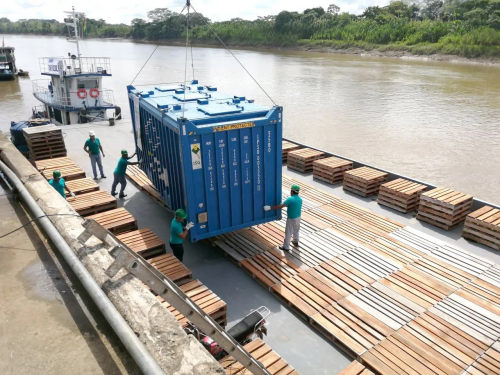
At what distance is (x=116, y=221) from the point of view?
8242 mm

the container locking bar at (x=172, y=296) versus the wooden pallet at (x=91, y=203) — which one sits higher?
the container locking bar at (x=172, y=296)

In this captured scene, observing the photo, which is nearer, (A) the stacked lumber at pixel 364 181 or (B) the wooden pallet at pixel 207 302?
(B) the wooden pallet at pixel 207 302

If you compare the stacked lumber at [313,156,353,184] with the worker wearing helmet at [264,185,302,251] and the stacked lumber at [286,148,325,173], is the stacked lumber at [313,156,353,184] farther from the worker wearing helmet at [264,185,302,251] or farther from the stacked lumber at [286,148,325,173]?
the worker wearing helmet at [264,185,302,251]

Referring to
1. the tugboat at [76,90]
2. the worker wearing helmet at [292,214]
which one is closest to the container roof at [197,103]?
the worker wearing helmet at [292,214]

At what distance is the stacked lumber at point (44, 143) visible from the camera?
12.2 metres

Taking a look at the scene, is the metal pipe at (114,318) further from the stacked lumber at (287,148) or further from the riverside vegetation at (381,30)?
the riverside vegetation at (381,30)

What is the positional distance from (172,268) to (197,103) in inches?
138

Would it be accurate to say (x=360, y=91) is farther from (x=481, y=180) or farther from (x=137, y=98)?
(x=137, y=98)

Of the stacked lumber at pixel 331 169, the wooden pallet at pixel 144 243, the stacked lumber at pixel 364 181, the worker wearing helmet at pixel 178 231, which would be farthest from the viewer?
the stacked lumber at pixel 331 169

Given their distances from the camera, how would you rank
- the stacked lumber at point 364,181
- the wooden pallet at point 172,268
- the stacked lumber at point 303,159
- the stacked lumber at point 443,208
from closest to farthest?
1. the wooden pallet at point 172,268
2. the stacked lumber at point 443,208
3. the stacked lumber at point 364,181
4. the stacked lumber at point 303,159

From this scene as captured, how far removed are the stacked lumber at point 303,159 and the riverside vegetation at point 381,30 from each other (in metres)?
37.9

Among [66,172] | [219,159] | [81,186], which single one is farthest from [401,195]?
[66,172]

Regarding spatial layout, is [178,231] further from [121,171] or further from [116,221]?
[121,171]

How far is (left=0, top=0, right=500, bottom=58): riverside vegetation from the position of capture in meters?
57.3
